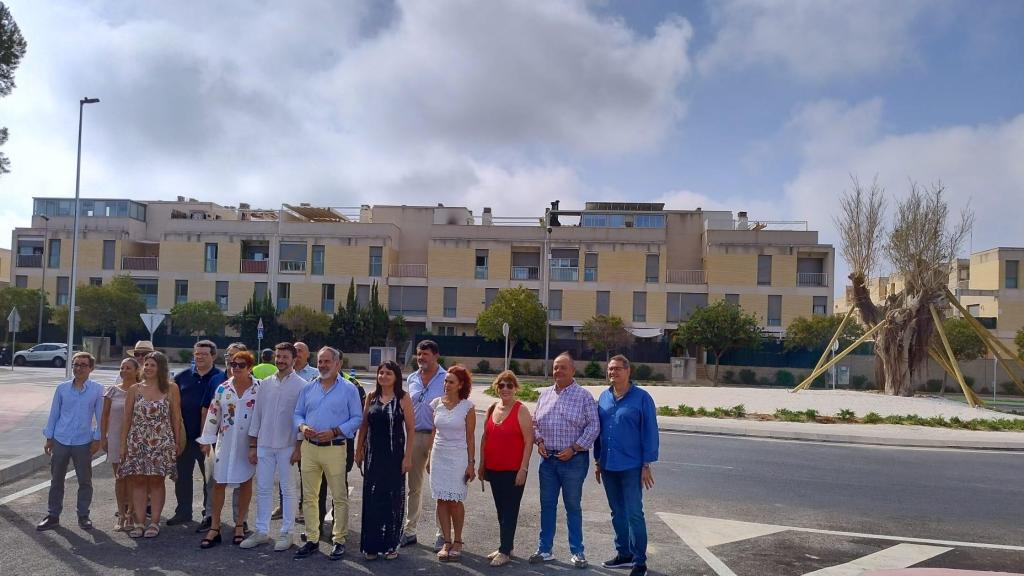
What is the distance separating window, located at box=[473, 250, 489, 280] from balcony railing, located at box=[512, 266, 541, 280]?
5.94 ft

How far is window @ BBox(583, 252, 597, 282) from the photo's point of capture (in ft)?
165

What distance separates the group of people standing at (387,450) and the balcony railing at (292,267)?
1778 inches

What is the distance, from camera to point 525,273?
51031 mm

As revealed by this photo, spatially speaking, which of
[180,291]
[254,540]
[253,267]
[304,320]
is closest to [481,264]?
[304,320]

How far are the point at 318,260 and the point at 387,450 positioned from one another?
152 feet

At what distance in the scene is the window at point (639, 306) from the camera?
164 feet

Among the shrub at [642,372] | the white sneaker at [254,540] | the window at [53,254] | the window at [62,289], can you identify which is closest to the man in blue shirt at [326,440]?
the white sneaker at [254,540]

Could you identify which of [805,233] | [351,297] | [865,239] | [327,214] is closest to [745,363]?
[805,233]

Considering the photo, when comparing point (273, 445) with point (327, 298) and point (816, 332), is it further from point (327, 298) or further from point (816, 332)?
point (327, 298)

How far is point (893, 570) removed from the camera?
22.0 ft

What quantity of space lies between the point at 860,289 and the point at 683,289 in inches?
902

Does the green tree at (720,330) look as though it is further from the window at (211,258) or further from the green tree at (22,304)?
the green tree at (22,304)

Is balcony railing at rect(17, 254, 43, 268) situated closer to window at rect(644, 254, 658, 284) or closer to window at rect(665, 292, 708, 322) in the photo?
window at rect(644, 254, 658, 284)

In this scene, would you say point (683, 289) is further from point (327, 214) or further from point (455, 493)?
point (455, 493)
